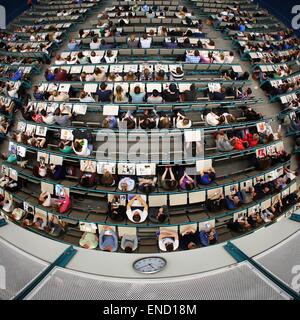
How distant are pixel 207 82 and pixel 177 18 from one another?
822 centimetres

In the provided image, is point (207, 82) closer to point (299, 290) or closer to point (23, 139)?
point (23, 139)

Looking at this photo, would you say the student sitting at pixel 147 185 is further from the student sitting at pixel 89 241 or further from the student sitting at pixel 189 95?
the student sitting at pixel 189 95

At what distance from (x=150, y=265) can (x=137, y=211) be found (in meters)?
3.82

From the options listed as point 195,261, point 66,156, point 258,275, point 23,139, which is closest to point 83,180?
point 66,156

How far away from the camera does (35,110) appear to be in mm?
10023

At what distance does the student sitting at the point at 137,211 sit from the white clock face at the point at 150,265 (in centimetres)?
360

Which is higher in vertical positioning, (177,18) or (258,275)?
(177,18)

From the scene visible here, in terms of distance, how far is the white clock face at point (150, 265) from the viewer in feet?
12.4

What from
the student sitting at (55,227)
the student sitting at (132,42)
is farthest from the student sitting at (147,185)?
the student sitting at (132,42)

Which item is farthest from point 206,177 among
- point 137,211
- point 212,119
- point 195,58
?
point 195,58

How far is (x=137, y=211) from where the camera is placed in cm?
771

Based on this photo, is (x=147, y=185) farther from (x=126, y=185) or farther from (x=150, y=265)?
(x=150, y=265)

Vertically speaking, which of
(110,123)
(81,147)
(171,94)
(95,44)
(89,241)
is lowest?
(89,241)
